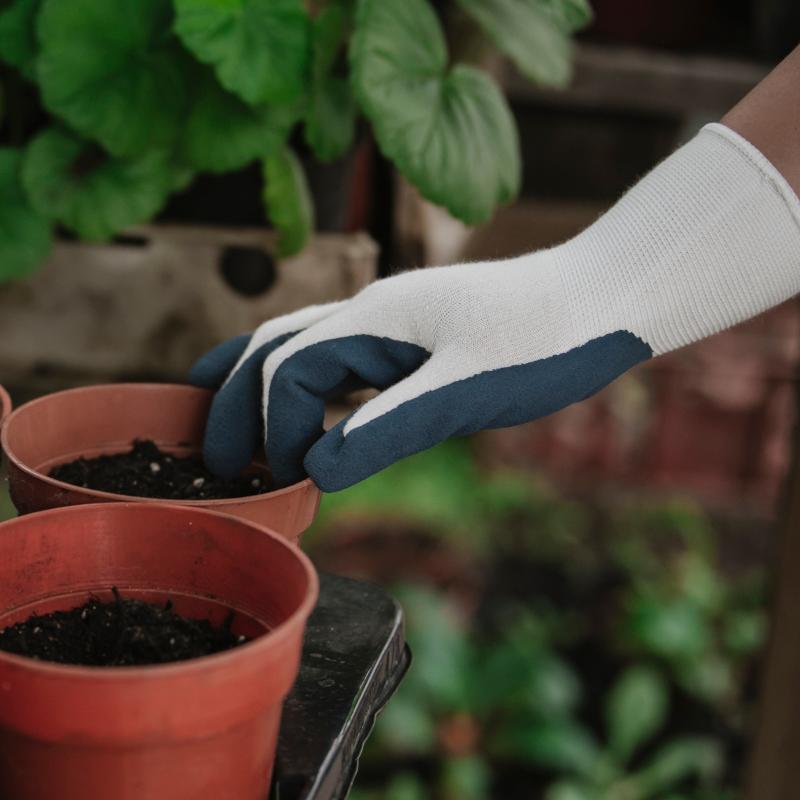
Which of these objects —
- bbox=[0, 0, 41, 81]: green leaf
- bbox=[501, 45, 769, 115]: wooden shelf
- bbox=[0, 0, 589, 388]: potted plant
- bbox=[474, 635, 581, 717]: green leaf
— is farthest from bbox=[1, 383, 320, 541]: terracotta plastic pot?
bbox=[474, 635, 581, 717]: green leaf

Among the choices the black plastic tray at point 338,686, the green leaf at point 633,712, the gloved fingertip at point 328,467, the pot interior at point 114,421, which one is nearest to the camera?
the black plastic tray at point 338,686

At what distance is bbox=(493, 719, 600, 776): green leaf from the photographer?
1954mm

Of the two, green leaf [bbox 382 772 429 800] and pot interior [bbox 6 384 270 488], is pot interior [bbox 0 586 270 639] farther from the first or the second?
green leaf [bbox 382 772 429 800]

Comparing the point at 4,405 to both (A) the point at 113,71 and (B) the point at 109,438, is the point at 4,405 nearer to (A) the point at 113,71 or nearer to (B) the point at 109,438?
(B) the point at 109,438

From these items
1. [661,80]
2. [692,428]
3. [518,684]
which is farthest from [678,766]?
[661,80]

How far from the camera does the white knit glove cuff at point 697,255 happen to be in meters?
0.78

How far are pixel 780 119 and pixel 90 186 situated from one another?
0.77 m

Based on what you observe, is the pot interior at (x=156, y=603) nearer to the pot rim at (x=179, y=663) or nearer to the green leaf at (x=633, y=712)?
the pot rim at (x=179, y=663)

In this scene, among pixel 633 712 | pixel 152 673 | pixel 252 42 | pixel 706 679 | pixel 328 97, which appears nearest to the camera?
pixel 152 673

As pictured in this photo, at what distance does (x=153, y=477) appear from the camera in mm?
803

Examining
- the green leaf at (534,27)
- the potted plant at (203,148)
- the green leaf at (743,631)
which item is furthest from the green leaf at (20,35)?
the green leaf at (743,631)

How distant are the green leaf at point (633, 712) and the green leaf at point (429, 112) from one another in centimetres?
117

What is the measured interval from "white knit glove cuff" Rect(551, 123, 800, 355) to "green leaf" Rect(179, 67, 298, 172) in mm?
501

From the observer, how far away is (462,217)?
1.17 meters
